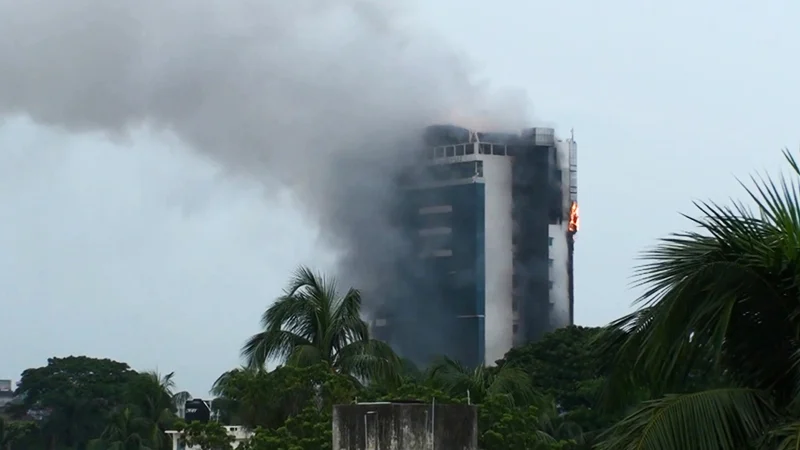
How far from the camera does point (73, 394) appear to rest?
105 m

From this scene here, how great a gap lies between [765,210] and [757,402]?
5.20 ft

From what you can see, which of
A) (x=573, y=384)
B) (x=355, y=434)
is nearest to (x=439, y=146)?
A: (x=573, y=384)

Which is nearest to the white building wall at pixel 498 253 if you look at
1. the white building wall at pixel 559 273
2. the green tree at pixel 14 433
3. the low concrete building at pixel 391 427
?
the white building wall at pixel 559 273

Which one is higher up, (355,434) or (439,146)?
(439,146)

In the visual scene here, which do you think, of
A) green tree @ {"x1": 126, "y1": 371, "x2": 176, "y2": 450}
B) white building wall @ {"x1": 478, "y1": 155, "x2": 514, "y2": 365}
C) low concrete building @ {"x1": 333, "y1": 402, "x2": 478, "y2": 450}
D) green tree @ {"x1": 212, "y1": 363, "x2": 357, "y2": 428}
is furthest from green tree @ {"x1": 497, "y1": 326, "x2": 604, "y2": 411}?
low concrete building @ {"x1": 333, "y1": 402, "x2": 478, "y2": 450}

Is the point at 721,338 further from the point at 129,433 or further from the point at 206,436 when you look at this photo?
the point at 129,433

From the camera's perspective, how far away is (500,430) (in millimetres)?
34156

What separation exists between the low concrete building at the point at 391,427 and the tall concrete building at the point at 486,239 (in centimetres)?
10312

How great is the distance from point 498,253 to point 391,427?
108 m

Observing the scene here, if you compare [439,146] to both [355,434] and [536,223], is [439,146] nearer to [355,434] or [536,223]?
[536,223]

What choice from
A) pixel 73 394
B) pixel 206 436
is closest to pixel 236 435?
pixel 206 436

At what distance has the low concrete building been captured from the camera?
43.3ft

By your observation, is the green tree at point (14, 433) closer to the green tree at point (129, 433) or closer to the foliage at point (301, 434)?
the green tree at point (129, 433)

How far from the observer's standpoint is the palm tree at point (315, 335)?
35.6 meters
